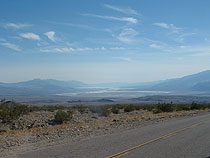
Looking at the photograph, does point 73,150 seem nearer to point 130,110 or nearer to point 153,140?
point 153,140

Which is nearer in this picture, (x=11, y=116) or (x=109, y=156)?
(x=109, y=156)

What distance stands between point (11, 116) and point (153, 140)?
1540 centimetres

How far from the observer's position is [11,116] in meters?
22.8

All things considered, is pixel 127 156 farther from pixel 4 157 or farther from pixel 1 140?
pixel 1 140

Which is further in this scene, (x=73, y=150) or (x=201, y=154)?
(x=73, y=150)

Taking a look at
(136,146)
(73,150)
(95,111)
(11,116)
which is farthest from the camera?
(95,111)

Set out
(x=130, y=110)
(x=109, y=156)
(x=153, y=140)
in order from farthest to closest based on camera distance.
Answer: (x=130, y=110)
(x=153, y=140)
(x=109, y=156)

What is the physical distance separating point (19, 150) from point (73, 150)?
2458mm

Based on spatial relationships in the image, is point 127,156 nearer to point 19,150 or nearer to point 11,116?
point 19,150

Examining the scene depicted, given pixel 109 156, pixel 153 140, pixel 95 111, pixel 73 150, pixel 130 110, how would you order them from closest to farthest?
1. pixel 109 156
2. pixel 73 150
3. pixel 153 140
4. pixel 95 111
5. pixel 130 110

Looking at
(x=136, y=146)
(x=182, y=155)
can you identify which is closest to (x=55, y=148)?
(x=136, y=146)

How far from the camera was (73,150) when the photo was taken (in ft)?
33.0

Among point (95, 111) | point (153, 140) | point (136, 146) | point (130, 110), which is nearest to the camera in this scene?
point (136, 146)

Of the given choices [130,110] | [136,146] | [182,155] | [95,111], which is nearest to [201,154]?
[182,155]
